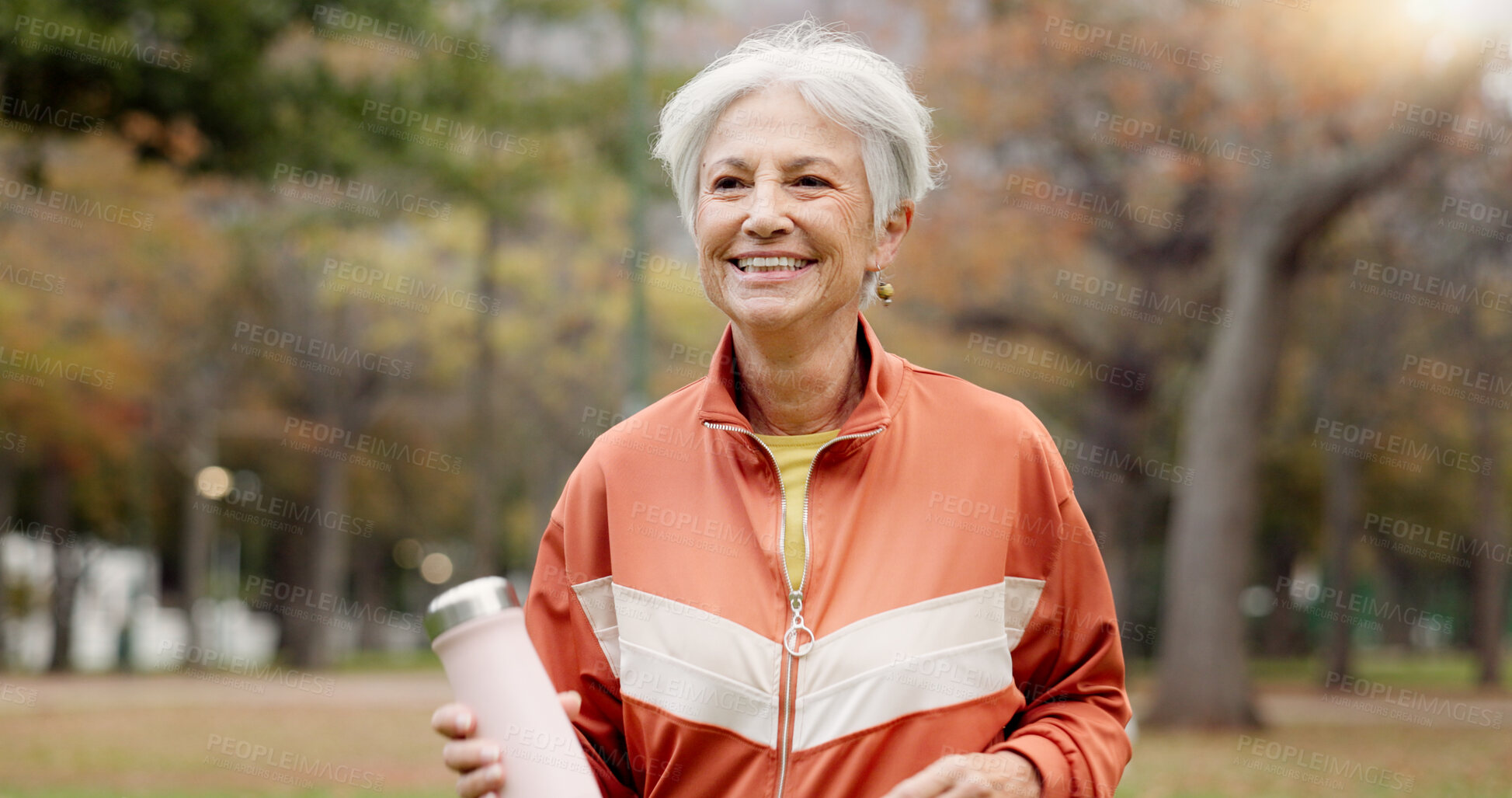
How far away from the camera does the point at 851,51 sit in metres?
2.54

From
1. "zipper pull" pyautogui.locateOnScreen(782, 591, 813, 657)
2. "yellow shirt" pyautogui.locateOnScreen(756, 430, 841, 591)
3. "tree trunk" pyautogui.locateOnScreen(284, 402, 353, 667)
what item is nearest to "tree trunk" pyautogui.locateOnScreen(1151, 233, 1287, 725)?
"yellow shirt" pyautogui.locateOnScreen(756, 430, 841, 591)

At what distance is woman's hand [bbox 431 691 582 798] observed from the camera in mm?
2068

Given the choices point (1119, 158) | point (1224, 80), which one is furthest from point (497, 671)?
point (1119, 158)

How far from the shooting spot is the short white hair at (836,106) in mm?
2418

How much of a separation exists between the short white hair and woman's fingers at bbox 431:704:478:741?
969 millimetres

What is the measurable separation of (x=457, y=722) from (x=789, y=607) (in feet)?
1.79

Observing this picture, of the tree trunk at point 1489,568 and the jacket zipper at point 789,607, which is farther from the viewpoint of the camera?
the tree trunk at point 1489,568

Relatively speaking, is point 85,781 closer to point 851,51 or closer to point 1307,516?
point 851,51

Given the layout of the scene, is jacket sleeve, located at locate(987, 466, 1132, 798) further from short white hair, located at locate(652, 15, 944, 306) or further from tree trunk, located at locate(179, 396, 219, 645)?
tree trunk, located at locate(179, 396, 219, 645)

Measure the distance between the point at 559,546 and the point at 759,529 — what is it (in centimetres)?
40

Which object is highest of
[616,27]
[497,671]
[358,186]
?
[616,27]

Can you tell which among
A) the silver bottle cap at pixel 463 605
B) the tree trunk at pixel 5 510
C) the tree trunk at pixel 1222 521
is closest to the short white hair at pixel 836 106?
the silver bottle cap at pixel 463 605

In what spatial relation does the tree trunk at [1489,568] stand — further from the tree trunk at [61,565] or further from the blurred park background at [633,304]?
the tree trunk at [61,565]

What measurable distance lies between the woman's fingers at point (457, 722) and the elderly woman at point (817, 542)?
0.09 feet
